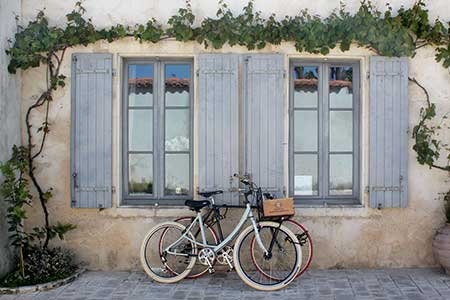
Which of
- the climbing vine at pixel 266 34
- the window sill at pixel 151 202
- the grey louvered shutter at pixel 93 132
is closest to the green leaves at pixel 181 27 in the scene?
the climbing vine at pixel 266 34

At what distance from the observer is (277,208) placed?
20.0ft

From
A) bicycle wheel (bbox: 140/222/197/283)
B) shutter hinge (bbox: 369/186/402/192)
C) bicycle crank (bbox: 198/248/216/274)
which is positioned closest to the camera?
bicycle crank (bbox: 198/248/216/274)

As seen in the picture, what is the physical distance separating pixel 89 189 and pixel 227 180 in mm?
1615

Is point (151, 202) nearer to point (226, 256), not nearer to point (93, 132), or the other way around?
point (93, 132)

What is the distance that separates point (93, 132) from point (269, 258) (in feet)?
8.19

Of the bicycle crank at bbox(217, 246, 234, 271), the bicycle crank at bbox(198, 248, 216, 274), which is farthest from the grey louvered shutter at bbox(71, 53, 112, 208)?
the bicycle crank at bbox(217, 246, 234, 271)

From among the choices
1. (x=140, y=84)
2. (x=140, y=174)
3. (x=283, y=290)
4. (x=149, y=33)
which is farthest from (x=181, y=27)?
(x=283, y=290)

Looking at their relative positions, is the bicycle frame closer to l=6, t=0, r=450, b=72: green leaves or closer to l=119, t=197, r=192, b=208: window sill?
l=119, t=197, r=192, b=208: window sill

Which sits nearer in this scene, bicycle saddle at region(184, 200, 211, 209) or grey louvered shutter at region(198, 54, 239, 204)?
bicycle saddle at region(184, 200, 211, 209)

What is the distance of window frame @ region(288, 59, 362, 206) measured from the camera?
22.5ft

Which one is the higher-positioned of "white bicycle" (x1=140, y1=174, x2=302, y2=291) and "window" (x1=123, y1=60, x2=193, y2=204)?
"window" (x1=123, y1=60, x2=193, y2=204)

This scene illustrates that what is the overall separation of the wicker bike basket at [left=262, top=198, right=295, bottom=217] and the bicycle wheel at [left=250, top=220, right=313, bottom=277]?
12.1 inches

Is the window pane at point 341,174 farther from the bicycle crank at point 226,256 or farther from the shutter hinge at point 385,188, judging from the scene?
the bicycle crank at point 226,256

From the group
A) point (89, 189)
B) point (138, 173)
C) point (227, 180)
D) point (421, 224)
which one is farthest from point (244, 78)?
point (421, 224)
